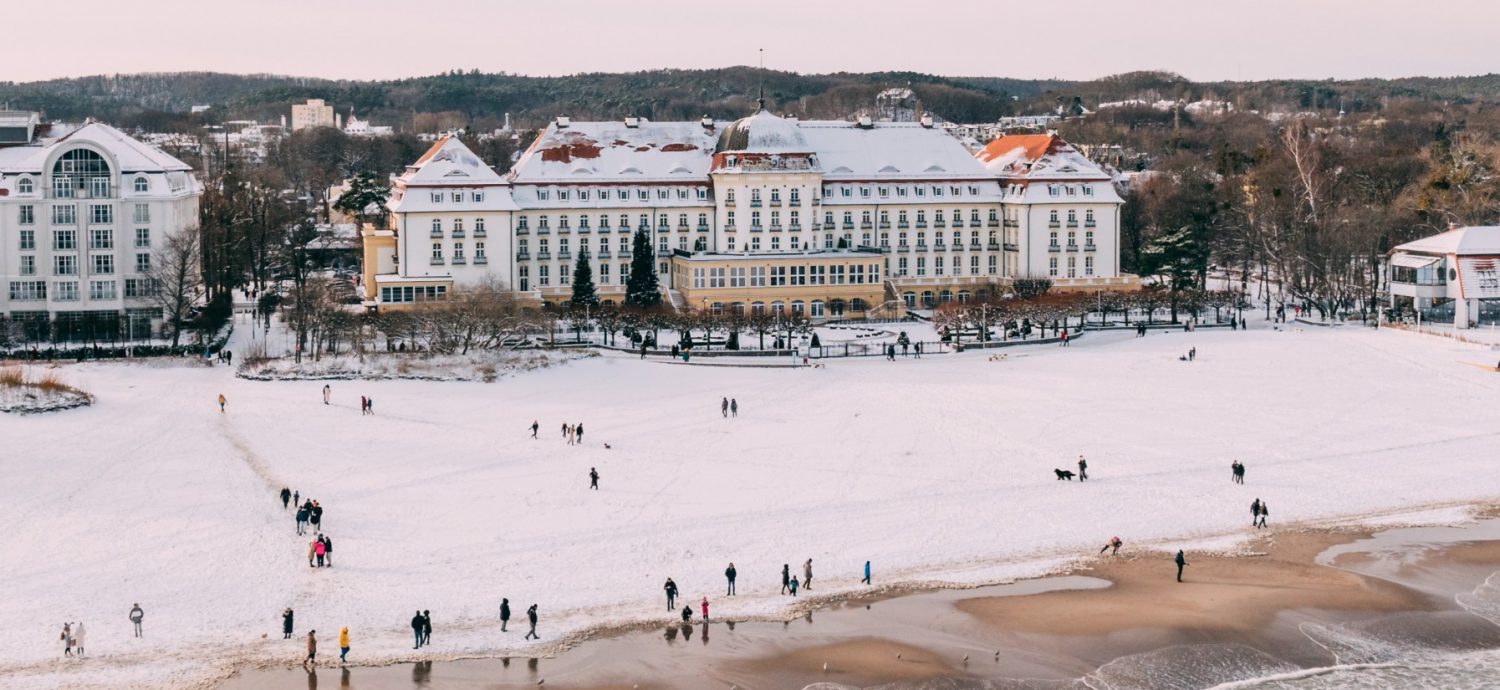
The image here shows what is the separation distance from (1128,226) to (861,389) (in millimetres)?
40922

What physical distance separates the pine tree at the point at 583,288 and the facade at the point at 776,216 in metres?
2.19

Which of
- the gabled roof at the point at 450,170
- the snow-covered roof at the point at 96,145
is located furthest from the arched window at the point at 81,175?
the gabled roof at the point at 450,170

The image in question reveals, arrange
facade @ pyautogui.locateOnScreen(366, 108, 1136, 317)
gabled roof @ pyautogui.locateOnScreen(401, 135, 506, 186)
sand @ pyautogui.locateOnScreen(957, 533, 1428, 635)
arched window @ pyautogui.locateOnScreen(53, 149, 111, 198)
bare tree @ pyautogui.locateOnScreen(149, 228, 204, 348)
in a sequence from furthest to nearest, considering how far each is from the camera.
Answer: facade @ pyautogui.locateOnScreen(366, 108, 1136, 317) < gabled roof @ pyautogui.locateOnScreen(401, 135, 506, 186) < arched window @ pyautogui.locateOnScreen(53, 149, 111, 198) < bare tree @ pyautogui.locateOnScreen(149, 228, 204, 348) < sand @ pyautogui.locateOnScreen(957, 533, 1428, 635)

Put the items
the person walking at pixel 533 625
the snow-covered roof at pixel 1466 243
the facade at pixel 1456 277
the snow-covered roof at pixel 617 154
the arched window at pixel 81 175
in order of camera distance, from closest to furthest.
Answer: the person walking at pixel 533 625
the arched window at pixel 81 175
the facade at pixel 1456 277
the snow-covered roof at pixel 1466 243
the snow-covered roof at pixel 617 154

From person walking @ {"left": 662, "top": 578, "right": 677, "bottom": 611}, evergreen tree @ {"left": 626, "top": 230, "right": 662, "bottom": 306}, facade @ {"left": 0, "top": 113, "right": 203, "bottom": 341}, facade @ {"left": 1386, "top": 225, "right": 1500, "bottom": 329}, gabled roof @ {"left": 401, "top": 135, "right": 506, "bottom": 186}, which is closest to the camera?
person walking @ {"left": 662, "top": 578, "right": 677, "bottom": 611}

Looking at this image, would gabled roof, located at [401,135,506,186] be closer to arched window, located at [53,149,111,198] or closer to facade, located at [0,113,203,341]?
facade, located at [0,113,203,341]

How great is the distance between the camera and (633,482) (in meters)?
51.1

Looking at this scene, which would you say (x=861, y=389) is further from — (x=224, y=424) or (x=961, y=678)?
(x=961, y=678)

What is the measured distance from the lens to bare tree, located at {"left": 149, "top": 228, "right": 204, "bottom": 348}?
73.0 meters

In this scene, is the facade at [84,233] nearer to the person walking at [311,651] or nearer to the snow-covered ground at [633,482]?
the snow-covered ground at [633,482]

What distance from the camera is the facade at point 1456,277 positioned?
80062 millimetres

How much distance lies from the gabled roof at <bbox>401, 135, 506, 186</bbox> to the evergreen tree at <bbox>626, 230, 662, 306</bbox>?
7485 mm

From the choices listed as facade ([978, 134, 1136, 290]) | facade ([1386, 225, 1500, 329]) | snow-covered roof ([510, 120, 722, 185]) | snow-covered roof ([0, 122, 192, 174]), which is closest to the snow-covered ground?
facade ([1386, 225, 1500, 329])

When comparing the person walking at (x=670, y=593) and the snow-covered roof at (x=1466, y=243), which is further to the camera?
the snow-covered roof at (x=1466, y=243)
